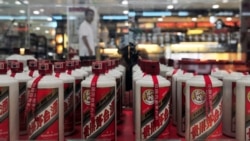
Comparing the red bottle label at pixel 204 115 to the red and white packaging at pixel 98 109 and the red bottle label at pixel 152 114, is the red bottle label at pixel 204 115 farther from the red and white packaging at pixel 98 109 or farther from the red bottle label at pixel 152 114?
the red and white packaging at pixel 98 109

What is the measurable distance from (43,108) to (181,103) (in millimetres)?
545

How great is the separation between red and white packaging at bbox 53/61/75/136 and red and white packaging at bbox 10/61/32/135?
12cm

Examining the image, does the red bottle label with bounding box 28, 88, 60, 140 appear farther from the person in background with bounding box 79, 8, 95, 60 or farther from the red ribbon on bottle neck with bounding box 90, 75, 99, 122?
the person in background with bounding box 79, 8, 95, 60

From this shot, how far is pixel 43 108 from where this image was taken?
1153mm

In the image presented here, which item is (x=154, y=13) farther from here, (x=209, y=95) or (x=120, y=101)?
(x=209, y=95)

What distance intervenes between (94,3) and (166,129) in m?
3.03

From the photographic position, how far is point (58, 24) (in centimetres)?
505

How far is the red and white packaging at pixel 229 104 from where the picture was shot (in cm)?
131

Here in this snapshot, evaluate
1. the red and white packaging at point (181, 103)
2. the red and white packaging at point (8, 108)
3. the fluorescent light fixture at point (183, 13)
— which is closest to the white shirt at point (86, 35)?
the fluorescent light fixture at point (183, 13)

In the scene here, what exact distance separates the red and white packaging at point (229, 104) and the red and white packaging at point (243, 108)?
87mm

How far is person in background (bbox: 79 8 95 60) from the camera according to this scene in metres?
3.73

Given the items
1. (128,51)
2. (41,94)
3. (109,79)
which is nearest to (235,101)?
(109,79)

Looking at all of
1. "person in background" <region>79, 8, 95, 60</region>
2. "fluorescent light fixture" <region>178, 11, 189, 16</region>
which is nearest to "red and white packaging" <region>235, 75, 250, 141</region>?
"person in background" <region>79, 8, 95, 60</region>

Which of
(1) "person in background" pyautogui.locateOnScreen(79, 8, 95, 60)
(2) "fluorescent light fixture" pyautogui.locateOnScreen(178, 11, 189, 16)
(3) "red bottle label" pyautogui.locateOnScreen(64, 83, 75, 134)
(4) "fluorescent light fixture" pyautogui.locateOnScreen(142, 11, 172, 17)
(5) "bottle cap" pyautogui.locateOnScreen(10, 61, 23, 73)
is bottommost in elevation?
(3) "red bottle label" pyautogui.locateOnScreen(64, 83, 75, 134)
